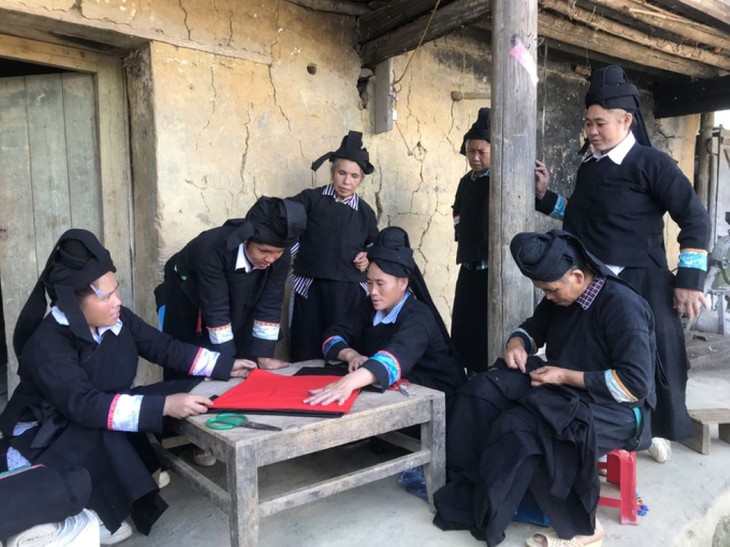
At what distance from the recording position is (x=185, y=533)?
254 centimetres

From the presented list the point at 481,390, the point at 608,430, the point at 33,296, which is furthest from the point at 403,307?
the point at 33,296

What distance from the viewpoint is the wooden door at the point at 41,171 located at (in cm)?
379

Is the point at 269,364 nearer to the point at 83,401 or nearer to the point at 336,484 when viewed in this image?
the point at 336,484

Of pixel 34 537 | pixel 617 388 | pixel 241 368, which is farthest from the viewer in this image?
pixel 241 368

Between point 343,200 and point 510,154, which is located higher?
point 510,154

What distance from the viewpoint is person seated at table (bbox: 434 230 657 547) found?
2381 millimetres

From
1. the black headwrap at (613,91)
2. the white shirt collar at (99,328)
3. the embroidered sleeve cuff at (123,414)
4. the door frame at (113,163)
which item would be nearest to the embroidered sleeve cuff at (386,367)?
the embroidered sleeve cuff at (123,414)

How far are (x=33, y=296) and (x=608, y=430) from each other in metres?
2.45

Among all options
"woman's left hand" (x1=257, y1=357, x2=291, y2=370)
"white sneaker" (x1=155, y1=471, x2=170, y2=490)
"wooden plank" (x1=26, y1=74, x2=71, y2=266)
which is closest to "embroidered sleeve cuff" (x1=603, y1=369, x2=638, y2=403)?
"woman's left hand" (x1=257, y1=357, x2=291, y2=370)

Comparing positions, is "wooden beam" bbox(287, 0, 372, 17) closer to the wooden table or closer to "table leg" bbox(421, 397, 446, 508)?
the wooden table

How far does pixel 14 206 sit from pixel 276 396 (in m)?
2.55

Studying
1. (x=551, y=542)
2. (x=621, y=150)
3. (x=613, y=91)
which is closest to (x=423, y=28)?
(x=613, y=91)

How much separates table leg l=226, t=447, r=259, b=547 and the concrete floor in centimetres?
43

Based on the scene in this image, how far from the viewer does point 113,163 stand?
393 centimetres
